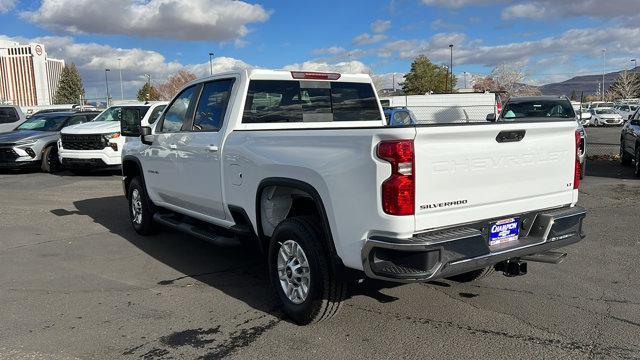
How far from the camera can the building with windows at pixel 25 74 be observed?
134 m

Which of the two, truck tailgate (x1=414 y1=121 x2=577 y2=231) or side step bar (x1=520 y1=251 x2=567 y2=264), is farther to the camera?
side step bar (x1=520 y1=251 x2=567 y2=264)

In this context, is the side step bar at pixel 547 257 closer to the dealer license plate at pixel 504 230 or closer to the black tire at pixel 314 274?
the dealer license plate at pixel 504 230

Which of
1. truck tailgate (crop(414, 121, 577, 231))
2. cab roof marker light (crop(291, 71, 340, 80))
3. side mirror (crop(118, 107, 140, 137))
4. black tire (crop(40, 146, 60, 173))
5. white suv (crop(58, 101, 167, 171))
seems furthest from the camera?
black tire (crop(40, 146, 60, 173))

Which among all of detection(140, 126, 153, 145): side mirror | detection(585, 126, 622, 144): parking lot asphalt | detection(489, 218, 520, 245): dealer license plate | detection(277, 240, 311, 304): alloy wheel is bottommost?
detection(585, 126, 622, 144): parking lot asphalt

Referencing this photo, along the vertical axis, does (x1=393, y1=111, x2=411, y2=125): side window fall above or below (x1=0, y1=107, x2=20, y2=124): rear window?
below

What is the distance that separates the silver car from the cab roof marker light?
12.0 m

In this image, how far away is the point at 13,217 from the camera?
8969 millimetres

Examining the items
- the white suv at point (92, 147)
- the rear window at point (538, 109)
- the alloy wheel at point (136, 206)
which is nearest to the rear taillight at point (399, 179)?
the alloy wheel at point (136, 206)

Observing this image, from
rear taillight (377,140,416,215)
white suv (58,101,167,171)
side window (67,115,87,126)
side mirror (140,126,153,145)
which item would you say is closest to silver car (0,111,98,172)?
side window (67,115,87,126)

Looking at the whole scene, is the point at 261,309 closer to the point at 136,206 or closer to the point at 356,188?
the point at 356,188

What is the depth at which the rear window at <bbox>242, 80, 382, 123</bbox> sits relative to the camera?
17.1 ft

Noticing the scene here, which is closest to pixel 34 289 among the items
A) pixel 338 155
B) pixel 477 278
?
pixel 338 155

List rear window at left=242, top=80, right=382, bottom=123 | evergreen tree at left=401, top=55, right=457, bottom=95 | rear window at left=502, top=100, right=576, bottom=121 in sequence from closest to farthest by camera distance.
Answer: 1. rear window at left=242, top=80, right=382, bottom=123
2. rear window at left=502, top=100, right=576, bottom=121
3. evergreen tree at left=401, top=55, right=457, bottom=95

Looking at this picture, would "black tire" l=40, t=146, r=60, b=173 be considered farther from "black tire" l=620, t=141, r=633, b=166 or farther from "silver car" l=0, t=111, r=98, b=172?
"black tire" l=620, t=141, r=633, b=166
